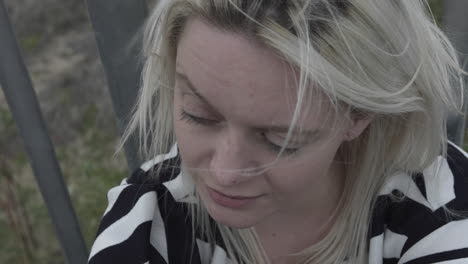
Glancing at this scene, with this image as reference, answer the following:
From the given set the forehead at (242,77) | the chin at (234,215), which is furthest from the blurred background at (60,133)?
the forehead at (242,77)

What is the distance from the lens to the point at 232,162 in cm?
84

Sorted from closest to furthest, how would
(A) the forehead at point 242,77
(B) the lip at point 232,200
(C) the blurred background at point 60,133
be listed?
1. (A) the forehead at point 242,77
2. (B) the lip at point 232,200
3. (C) the blurred background at point 60,133

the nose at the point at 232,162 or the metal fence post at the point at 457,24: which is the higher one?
the metal fence post at the point at 457,24

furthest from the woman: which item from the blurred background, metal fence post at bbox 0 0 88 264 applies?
the blurred background

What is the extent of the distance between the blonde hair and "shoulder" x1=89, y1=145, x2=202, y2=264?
0.04 metres

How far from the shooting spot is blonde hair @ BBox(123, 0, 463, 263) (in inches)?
29.8

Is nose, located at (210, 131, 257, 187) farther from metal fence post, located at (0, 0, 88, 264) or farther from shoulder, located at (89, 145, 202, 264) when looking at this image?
metal fence post, located at (0, 0, 88, 264)

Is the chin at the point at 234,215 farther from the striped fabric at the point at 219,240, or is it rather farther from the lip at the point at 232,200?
the striped fabric at the point at 219,240

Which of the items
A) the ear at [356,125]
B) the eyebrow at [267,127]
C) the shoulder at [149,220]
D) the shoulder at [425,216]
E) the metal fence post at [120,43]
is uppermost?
the metal fence post at [120,43]

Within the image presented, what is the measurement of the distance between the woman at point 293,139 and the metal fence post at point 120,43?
0.07 meters

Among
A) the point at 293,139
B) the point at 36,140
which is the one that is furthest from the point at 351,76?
the point at 36,140

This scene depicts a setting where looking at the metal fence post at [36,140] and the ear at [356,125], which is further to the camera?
the metal fence post at [36,140]

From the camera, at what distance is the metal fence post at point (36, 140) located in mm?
1011

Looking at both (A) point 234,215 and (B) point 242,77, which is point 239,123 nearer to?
(B) point 242,77
